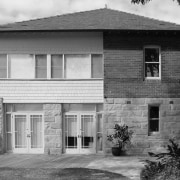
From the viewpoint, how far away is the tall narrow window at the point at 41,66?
64.8 ft

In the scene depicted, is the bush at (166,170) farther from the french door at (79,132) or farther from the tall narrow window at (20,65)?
the tall narrow window at (20,65)

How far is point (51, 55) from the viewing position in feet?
64.7

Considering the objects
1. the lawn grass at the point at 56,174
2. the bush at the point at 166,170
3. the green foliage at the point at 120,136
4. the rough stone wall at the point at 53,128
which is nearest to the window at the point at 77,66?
the rough stone wall at the point at 53,128

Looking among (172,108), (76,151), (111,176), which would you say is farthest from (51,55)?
(111,176)

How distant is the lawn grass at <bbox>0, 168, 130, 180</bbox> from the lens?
1295cm

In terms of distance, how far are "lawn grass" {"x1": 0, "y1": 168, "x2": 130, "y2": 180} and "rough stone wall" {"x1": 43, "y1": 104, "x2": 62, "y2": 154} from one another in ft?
14.6

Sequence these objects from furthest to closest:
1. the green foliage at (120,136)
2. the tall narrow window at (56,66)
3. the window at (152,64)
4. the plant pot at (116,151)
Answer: the tall narrow window at (56,66) → the window at (152,64) → the green foliage at (120,136) → the plant pot at (116,151)

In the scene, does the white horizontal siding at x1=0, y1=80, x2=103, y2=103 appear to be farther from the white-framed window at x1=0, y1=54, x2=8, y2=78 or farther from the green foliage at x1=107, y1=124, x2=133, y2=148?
the green foliage at x1=107, y1=124, x2=133, y2=148

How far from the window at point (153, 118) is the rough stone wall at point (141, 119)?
1.09ft

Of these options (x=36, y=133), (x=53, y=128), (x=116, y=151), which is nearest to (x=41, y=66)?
(x=53, y=128)

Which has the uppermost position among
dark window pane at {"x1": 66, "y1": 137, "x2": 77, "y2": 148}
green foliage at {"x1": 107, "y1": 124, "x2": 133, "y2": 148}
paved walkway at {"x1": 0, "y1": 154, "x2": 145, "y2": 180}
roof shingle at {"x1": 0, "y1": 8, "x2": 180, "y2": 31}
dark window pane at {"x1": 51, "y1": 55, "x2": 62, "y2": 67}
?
roof shingle at {"x1": 0, "y1": 8, "x2": 180, "y2": 31}

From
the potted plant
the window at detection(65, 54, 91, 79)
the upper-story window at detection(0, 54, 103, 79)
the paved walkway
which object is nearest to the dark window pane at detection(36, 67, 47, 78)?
the upper-story window at detection(0, 54, 103, 79)

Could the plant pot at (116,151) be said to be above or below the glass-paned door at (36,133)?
below

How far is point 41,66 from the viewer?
19.8 meters
